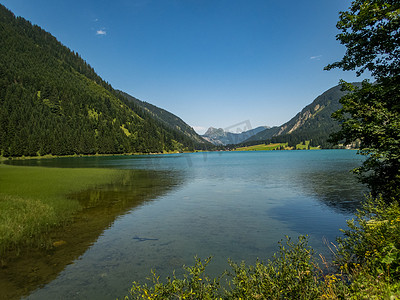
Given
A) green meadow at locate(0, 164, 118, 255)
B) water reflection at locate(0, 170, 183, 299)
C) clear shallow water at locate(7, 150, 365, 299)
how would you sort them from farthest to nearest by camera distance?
green meadow at locate(0, 164, 118, 255) < clear shallow water at locate(7, 150, 365, 299) < water reflection at locate(0, 170, 183, 299)

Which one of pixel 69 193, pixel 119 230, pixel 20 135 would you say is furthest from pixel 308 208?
pixel 20 135

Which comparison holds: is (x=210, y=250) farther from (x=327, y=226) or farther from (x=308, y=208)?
(x=308, y=208)

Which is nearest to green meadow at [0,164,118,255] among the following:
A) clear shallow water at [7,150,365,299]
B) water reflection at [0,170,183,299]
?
water reflection at [0,170,183,299]

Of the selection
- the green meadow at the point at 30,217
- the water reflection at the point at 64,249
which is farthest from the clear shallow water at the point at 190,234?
the green meadow at the point at 30,217

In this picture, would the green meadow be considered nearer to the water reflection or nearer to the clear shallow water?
the water reflection

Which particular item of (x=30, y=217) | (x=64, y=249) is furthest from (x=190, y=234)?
(x=30, y=217)

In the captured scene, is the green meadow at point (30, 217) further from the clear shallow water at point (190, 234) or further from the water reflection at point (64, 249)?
the clear shallow water at point (190, 234)

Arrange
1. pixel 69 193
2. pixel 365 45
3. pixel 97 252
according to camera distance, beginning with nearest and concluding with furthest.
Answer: pixel 97 252, pixel 365 45, pixel 69 193

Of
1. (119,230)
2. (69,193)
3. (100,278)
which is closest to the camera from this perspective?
(100,278)

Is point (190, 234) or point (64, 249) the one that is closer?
point (64, 249)

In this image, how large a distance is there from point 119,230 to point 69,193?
60.6 ft

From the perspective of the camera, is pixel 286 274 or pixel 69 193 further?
pixel 69 193

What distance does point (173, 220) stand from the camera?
74.6 feet

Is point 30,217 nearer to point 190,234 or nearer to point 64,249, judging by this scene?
point 64,249
